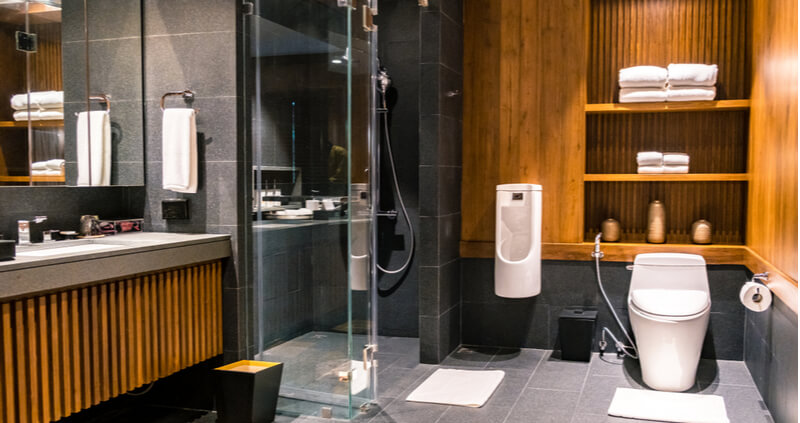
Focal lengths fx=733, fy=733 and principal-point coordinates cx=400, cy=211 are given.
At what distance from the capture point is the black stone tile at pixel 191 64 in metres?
3.61

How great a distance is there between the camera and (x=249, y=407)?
3.34 meters

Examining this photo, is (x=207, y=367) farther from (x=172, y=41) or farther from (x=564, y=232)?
(x=564, y=232)

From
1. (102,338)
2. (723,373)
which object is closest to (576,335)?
(723,373)

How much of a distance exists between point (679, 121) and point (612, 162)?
0.51m

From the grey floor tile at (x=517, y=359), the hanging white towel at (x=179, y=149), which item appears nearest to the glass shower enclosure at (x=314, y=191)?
the hanging white towel at (x=179, y=149)

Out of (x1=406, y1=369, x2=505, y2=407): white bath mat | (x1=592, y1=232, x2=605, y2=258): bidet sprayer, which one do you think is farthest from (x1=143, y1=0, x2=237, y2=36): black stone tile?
(x1=592, y1=232, x2=605, y2=258): bidet sprayer

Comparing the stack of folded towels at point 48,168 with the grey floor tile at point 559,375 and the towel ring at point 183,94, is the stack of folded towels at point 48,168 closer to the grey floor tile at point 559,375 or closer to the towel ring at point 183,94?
Answer: the towel ring at point 183,94

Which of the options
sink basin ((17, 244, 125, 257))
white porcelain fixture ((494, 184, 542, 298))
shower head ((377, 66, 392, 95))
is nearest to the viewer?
sink basin ((17, 244, 125, 257))

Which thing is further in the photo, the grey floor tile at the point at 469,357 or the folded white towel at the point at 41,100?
the grey floor tile at the point at 469,357

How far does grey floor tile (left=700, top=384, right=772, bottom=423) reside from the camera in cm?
363

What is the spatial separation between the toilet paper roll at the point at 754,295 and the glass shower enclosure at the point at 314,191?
5.92ft

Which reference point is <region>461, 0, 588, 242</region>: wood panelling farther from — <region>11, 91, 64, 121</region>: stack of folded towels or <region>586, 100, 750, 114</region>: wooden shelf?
A: <region>11, 91, 64, 121</region>: stack of folded towels

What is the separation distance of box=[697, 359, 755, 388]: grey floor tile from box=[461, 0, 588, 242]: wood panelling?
1.16 metres

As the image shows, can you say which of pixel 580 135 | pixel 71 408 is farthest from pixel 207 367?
pixel 580 135
